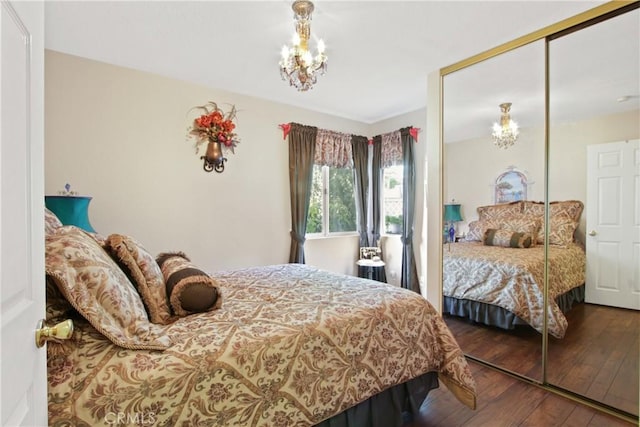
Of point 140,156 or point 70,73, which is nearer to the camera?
point 70,73

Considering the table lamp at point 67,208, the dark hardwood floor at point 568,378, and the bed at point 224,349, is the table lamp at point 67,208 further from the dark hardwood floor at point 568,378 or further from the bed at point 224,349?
the dark hardwood floor at point 568,378

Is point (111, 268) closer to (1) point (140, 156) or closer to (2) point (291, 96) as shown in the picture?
(1) point (140, 156)

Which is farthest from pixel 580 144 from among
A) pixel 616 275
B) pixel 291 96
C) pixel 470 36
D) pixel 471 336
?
pixel 291 96

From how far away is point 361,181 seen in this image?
4293mm

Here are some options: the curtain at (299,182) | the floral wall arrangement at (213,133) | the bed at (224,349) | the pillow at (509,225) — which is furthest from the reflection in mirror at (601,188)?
the floral wall arrangement at (213,133)

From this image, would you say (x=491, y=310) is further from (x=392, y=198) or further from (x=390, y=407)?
(x=392, y=198)

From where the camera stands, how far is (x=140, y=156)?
9.05 feet

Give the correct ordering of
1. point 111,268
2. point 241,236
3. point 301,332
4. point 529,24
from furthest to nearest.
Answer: point 241,236 → point 529,24 → point 301,332 → point 111,268

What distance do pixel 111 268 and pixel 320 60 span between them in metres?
1.70

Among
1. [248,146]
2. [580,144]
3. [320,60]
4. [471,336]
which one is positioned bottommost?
[471,336]

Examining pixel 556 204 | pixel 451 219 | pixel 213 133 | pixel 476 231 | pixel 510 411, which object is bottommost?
pixel 510 411

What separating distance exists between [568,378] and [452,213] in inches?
55.7

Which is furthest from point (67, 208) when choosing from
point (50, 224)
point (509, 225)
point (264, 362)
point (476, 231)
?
point (509, 225)

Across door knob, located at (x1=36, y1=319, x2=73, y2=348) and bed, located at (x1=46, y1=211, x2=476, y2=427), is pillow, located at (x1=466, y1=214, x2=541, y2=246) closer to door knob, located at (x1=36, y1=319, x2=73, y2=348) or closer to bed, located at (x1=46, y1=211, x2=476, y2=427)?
bed, located at (x1=46, y1=211, x2=476, y2=427)
